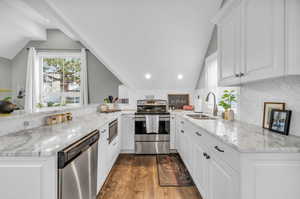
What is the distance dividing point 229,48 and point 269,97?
0.67 metres

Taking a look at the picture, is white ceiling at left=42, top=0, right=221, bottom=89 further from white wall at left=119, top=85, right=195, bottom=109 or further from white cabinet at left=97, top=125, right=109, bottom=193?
white cabinet at left=97, top=125, right=109, bottom=193

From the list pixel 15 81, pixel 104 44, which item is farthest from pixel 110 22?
pixel 15 81

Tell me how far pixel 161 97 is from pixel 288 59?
118 inches

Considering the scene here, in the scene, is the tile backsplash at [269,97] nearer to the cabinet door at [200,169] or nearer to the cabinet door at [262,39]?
the cabinet door at [262,39]

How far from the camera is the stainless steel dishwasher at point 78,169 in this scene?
39.0 inches

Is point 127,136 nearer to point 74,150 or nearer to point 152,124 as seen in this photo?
point 152,124

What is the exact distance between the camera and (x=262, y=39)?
1222 millimetres

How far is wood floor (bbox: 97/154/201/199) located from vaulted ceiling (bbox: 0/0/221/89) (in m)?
1.94

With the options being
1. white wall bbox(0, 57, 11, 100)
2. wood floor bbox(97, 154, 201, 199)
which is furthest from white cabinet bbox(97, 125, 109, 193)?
white wall bbox(0, 57, 11, 100)

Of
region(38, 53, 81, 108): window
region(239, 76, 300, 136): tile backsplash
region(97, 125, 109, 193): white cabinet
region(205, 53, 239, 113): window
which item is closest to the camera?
region(239, 76, 300, 136): tile backsplash

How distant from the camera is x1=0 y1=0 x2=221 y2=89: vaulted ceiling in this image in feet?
6.82

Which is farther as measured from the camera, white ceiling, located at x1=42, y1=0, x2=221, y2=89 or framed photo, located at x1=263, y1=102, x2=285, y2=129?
white ceiling, located at x1=42, y1=0, x2=221, y2=89

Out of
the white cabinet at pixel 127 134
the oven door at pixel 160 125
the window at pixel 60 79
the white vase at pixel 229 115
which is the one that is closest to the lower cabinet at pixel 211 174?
the white vase at pixel 229 115

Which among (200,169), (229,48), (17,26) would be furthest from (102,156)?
(17,26)
